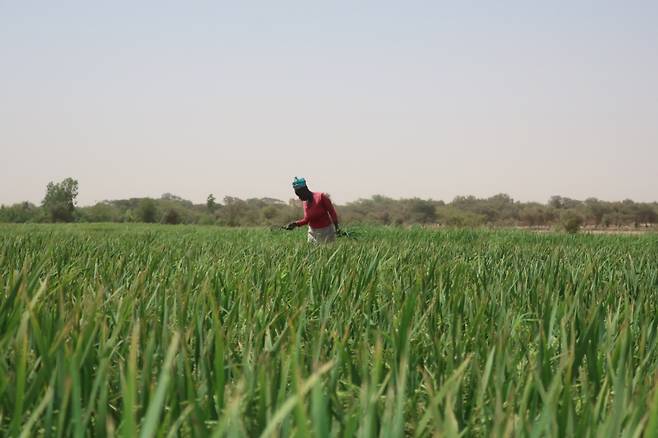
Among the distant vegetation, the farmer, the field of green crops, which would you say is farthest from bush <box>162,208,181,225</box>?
the field of green crops

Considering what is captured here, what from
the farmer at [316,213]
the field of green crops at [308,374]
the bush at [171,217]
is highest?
the bush at [171,217]

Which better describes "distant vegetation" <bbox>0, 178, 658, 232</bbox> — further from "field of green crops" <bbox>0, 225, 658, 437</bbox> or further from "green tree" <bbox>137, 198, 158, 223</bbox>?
"field of green crops" <bbox>0, 225, 658, 437</bbox>

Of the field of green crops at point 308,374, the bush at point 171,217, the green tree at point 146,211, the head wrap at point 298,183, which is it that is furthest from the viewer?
the green tree at point 146,211

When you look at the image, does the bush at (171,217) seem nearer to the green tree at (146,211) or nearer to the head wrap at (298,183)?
the green tree at (146,211)

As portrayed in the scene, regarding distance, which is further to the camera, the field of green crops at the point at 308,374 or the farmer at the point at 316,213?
the farmer at the point at 316,213

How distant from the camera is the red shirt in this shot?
8.22 m

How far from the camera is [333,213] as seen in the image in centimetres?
820

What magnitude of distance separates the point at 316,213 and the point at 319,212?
4cm

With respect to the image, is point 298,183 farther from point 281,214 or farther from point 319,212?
point 281,214

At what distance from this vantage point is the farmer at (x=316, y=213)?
8039 millimetres

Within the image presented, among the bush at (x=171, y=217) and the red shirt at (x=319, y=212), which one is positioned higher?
the bush at (x=171, y=217)

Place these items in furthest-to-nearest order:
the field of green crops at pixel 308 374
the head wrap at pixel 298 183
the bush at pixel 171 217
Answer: the bush at pixel 171 217
the head wrap at pixel 298 183
the field of green crops at pixel 308 374

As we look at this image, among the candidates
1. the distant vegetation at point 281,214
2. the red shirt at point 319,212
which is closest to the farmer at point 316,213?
the red shirt at point 319,212

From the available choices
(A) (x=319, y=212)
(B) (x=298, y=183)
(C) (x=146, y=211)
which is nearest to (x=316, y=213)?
(A) (x=319, y=212)
